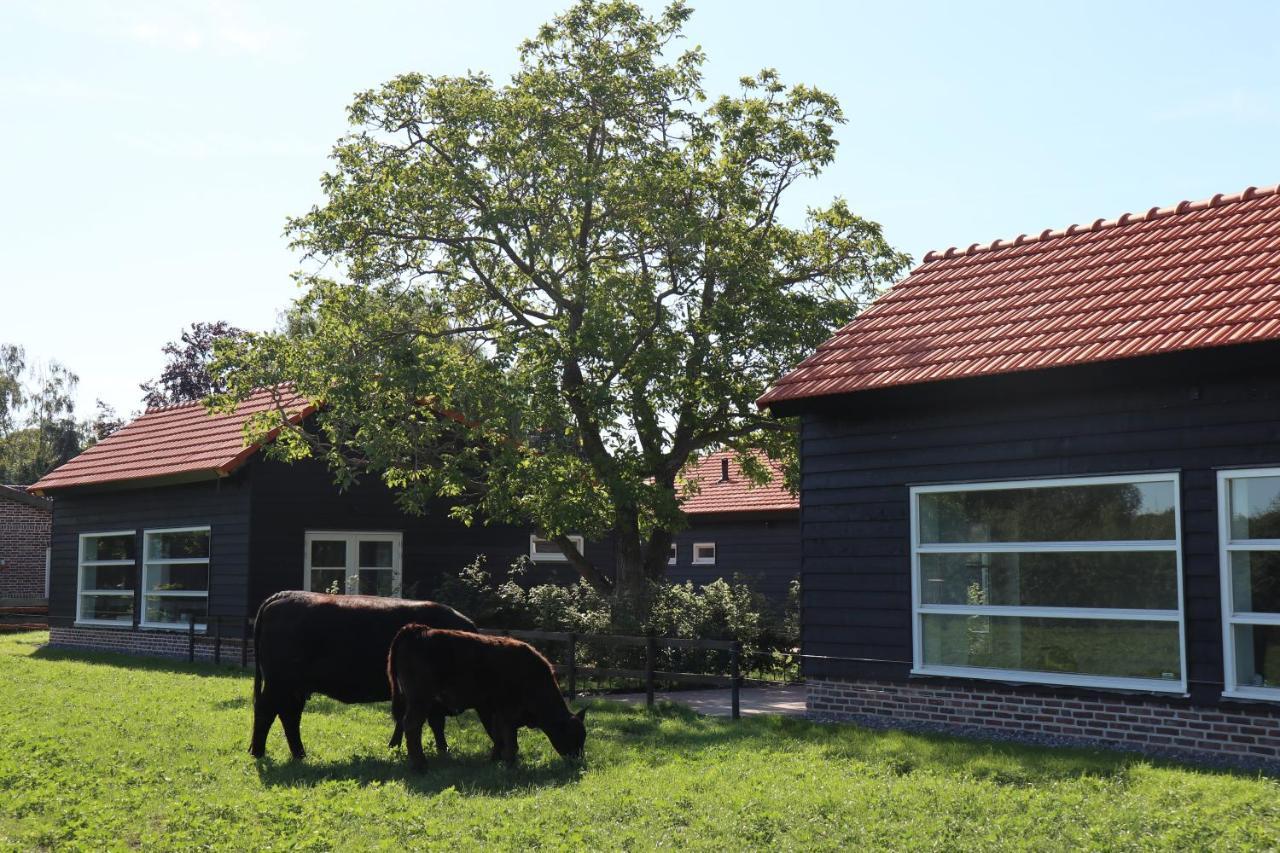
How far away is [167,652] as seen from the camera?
82.4ft

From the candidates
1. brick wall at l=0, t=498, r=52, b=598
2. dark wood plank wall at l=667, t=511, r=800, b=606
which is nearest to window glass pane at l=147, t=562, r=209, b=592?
dark wood plank wall at l=667, t=511, r=800, b=606

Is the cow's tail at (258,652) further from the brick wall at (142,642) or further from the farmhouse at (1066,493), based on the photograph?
Answer: the brick wall at (142,642)

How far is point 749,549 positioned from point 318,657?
20941 mm

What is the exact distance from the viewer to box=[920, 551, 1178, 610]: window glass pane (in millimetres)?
12133

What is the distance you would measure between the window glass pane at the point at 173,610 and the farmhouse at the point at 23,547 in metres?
15.9

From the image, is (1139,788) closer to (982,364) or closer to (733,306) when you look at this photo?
(982,364)

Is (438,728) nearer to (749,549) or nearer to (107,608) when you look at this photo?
(107,608)

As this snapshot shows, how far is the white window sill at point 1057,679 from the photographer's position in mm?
11938

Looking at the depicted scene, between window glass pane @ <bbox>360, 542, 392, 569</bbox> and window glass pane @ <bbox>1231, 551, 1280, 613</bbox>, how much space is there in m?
16.5

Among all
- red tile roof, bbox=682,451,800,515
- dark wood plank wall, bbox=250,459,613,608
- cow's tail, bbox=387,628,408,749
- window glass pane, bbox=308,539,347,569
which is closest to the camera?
cow's tail, bbox=387,628,408,749

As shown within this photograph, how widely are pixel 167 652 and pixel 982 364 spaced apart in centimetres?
1768

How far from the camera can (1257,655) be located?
37.4ft

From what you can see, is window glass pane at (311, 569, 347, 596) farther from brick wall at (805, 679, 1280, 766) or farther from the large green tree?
brick wall at (805, 679, 1280, 766)

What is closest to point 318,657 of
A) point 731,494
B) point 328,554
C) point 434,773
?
point 434,773
